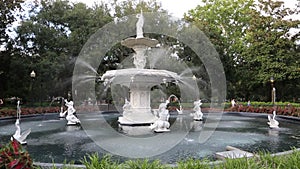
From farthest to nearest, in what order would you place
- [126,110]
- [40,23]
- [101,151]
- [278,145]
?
1. [40,23]
2. [126,110]
3. [278,145]
4. [101,151]

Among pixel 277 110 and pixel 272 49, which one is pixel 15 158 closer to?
pixel 277 110

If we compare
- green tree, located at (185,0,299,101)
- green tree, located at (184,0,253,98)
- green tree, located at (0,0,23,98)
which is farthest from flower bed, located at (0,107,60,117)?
green tree, located at (184,0,253,98)

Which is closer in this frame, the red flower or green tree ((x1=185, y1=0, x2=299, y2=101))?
the red flower

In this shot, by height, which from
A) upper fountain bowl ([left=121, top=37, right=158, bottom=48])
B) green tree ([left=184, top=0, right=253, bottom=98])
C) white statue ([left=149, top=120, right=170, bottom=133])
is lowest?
white statue ([left=149, top=120, right=170, bottom=133])

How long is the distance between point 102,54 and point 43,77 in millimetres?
6211

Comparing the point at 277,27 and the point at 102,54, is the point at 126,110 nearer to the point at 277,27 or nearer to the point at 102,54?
the point at 102,54

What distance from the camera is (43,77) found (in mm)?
24734

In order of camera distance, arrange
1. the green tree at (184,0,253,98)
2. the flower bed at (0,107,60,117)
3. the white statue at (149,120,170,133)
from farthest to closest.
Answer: the green tree at (184,0,253,98), the flower bed at (0,107,60,117), the white statue at (149,120,170,133)

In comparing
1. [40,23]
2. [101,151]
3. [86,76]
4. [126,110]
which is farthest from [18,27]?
[101,151]

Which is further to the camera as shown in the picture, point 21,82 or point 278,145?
point 21,82

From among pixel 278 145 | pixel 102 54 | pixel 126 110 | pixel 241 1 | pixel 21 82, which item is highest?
pixel 241 1

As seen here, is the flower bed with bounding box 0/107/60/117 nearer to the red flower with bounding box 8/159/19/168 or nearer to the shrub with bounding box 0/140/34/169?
the shrub with bounding box 0/140/34/169

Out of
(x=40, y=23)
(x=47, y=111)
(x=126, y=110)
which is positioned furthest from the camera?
(x=40, y=23)

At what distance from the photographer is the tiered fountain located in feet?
38.0
